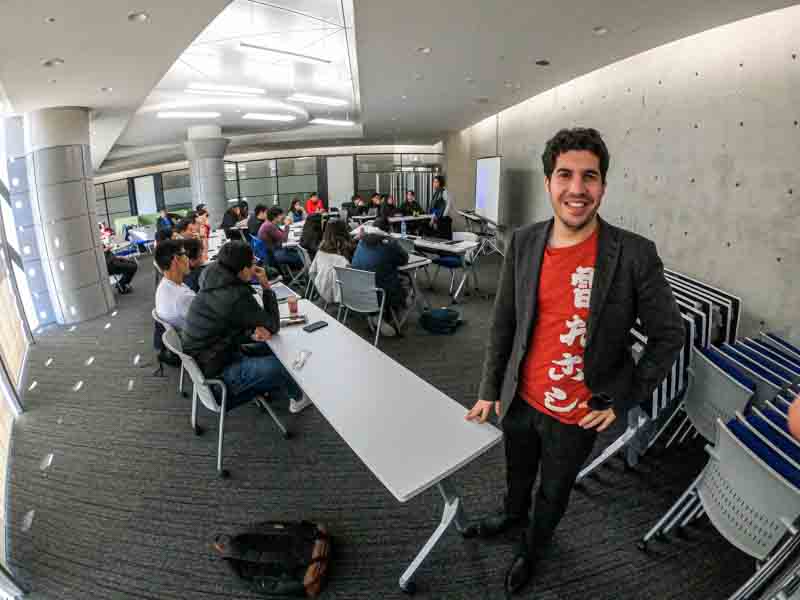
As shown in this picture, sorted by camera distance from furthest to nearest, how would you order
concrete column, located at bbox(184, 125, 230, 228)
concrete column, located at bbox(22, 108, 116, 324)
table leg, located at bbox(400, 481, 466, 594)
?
1. concrete column, located at bbox(184, 125, 230, 228)
2. concrete column, located at bbox(22, 108, 116, 324)
3. table leg, located at bbox(400, 481, 466, 594)

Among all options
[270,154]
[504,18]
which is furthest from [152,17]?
[270,154]

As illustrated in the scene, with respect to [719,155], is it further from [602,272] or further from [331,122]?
[331,122]

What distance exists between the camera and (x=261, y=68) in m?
6.42

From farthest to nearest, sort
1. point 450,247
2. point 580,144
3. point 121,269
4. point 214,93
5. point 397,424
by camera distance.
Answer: point 214,93 < point 121,269 < point 450,247 < point 397,424 < point 580,144

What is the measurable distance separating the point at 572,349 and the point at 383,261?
10.3ft

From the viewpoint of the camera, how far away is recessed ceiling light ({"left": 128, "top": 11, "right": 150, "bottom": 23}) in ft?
9.21

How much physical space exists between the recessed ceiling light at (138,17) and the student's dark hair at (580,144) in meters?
3.00

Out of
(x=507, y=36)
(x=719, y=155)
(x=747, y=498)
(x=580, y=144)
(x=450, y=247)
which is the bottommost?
(x=747, y=498)

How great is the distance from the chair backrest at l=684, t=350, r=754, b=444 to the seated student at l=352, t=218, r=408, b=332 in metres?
2.85

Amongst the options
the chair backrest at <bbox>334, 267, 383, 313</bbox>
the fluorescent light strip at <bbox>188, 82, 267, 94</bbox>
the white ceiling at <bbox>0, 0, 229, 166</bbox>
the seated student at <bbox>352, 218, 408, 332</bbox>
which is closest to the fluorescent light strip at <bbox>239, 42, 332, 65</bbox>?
the white ceiling at <bbox>0, 0, 229, 166</bbox>

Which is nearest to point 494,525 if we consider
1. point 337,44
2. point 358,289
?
point 358,289

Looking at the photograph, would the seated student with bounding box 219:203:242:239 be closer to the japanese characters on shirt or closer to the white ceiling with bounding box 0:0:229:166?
the white ceiling with bounding box 0:0:229:166

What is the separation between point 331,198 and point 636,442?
18090mm

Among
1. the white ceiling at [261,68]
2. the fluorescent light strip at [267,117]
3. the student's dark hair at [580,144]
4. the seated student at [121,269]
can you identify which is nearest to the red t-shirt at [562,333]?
the student's dark hair at [580,144]
